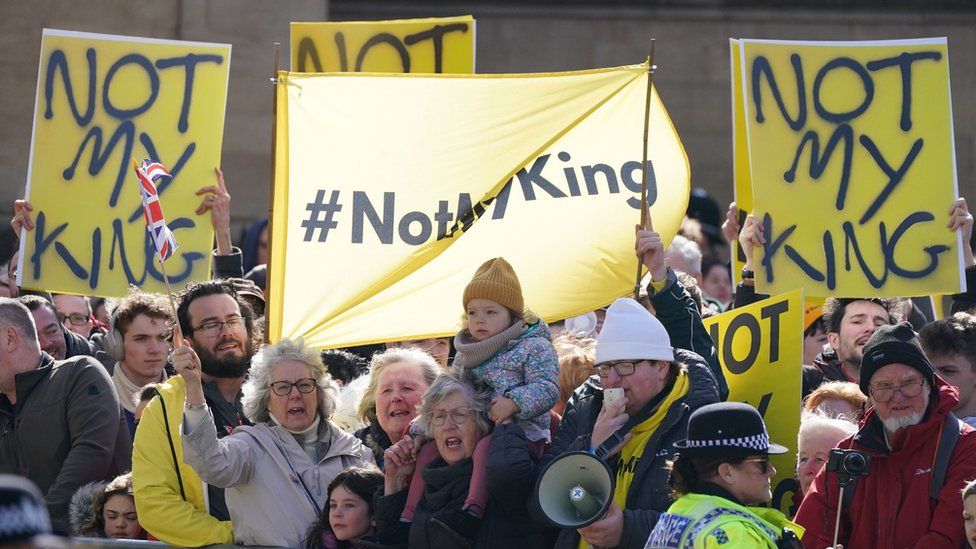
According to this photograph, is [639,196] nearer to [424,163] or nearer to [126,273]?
[424,163]

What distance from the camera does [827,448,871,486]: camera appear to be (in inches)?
227

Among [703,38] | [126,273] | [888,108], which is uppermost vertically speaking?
[703,38]

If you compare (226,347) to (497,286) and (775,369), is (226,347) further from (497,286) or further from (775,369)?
(775,369)

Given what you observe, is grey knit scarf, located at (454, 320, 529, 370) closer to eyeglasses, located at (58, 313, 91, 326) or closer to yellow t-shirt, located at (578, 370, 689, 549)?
yellow t-shirt, located at (578, 370, 689, 549)

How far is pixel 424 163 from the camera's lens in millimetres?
7316

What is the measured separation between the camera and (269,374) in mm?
6711

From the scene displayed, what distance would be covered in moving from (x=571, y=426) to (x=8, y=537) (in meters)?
3.26

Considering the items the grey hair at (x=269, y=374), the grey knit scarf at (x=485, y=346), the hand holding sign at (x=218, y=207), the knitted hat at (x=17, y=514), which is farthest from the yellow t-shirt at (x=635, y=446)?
the knitted hat at (x=17, y=514)

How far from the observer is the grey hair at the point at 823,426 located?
21.2ft

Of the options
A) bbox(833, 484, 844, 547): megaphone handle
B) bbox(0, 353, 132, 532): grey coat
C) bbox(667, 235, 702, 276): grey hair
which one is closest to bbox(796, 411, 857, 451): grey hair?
bbox(833, 484, 844, 547): megaphone handle

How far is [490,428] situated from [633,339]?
2.20 ft

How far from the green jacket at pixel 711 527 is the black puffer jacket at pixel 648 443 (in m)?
0.73

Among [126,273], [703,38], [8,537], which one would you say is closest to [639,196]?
[126,273]

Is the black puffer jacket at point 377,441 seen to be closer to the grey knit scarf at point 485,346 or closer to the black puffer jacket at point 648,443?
the grey knit scarf at point 485,346
